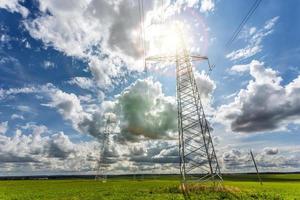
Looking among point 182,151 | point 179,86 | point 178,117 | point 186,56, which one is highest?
point 186,56

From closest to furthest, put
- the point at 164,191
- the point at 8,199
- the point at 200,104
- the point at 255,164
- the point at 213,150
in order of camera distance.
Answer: the point at 213,150
the point at 200,104
the point at 164,191
the point at 8,199
the point at 255,164

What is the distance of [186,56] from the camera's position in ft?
137

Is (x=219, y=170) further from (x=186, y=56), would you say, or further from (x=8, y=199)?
(x=8, y=199)

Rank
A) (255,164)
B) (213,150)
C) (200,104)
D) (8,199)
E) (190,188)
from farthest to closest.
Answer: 1. (255,164)
2. (8,199)
3. (190,188)
4. (200,104)
5. (213,150)

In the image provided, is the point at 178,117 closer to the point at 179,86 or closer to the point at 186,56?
the point at 179,86

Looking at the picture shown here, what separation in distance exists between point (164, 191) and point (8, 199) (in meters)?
24.7

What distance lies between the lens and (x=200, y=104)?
3909cm

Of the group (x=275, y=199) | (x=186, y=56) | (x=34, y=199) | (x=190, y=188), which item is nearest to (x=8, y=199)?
(x=34, y=199)

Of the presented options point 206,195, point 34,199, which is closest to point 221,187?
point 206,195

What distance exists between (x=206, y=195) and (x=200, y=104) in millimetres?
11025

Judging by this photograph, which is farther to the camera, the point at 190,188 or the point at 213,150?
the point at 190,188

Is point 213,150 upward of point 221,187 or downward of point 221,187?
upward

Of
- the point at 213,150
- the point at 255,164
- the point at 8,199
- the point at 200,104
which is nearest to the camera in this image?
the point at 213,150

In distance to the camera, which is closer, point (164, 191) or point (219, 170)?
point (219, 170)
